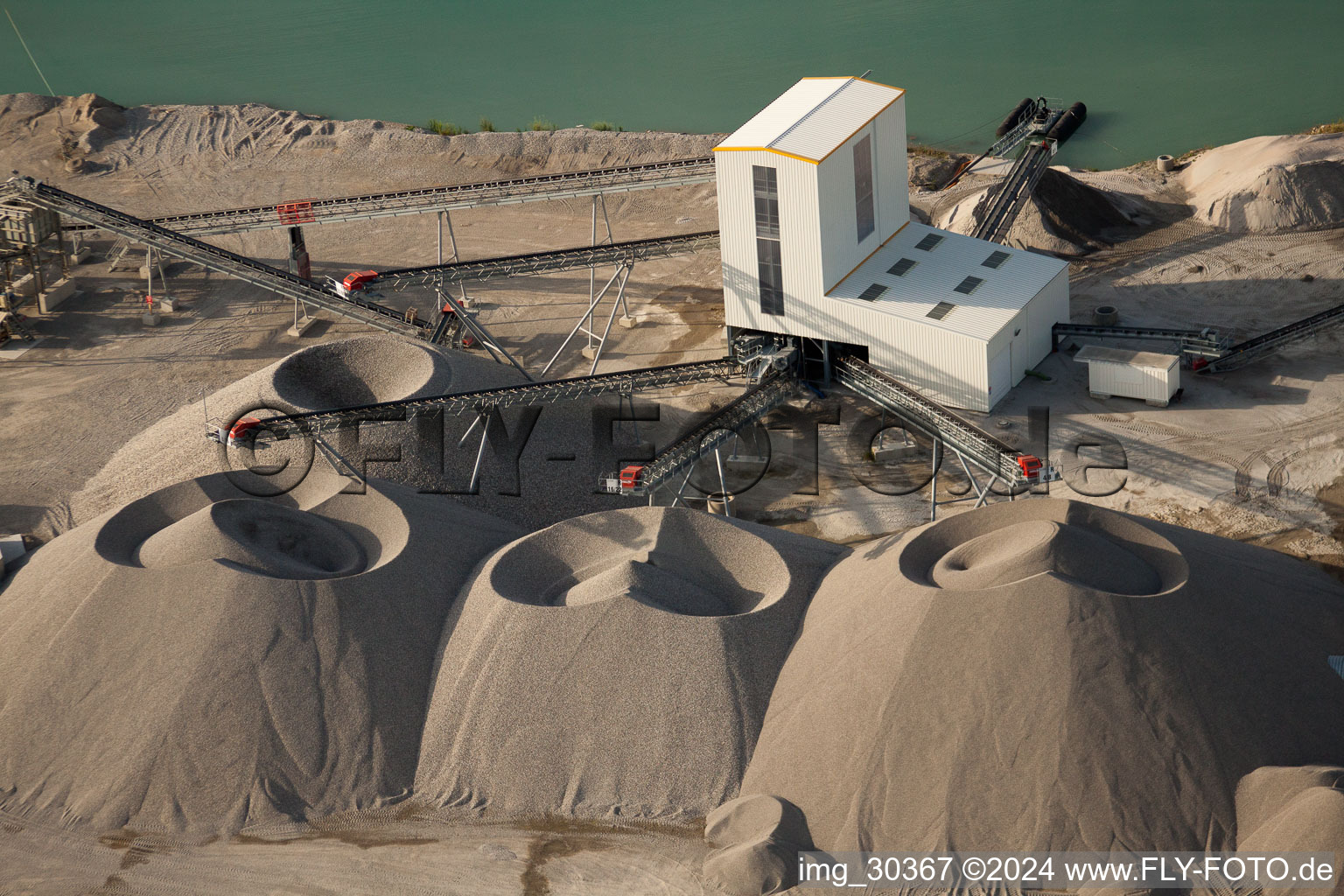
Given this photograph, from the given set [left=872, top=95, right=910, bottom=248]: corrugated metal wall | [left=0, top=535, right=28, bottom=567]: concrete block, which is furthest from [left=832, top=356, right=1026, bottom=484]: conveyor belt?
[left=0, top=535, right=28, bottom=567]: concrete block

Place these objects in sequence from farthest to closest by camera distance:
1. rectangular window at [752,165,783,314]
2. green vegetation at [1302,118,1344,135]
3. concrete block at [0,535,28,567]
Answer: green vegetation at [1302,118,1344,135] < rectangular window at [752,165,783,314] < concrete block at [0,535,28,567]

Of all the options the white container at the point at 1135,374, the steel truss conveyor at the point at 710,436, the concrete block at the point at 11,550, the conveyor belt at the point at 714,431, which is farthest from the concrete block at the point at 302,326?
the white container at the point at 1135,374

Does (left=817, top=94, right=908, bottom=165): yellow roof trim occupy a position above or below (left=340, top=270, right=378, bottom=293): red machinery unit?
→ above

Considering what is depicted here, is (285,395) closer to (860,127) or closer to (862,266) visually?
(862,266)

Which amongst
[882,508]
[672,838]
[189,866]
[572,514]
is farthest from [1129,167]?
[189,866]

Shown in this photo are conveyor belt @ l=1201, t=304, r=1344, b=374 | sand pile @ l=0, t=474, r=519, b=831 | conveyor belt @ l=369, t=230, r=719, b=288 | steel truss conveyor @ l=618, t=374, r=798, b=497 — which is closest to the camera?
sand pile @ l=0, t=474, r=519, b=831

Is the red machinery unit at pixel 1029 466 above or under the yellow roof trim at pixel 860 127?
under

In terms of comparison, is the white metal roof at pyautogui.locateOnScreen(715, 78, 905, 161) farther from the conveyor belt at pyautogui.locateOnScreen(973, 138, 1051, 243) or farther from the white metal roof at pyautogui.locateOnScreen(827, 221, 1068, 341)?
the conveyor belt at pyautogui.locateOnScreen(973, 138, 1051, 243)

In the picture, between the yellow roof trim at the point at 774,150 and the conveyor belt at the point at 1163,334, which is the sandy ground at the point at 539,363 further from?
the yellow roof trim at the point at 774,150
